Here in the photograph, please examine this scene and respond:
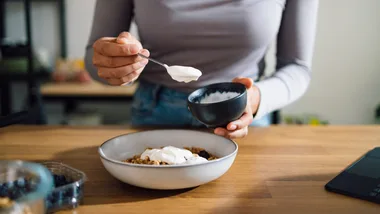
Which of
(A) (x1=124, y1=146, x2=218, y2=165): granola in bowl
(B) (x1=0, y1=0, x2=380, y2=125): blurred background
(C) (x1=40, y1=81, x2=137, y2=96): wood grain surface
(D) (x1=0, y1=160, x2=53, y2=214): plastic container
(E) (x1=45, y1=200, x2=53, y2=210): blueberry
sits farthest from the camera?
(B) (x1=0, y1=0, x2=380, y2=125): blurred background

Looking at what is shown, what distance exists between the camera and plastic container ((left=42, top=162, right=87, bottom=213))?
2.10 ft

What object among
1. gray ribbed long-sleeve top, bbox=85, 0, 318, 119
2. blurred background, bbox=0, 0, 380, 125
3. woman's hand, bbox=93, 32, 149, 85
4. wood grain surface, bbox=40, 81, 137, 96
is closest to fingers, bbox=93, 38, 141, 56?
woman's hand, bbox=93, 32, 149, 85

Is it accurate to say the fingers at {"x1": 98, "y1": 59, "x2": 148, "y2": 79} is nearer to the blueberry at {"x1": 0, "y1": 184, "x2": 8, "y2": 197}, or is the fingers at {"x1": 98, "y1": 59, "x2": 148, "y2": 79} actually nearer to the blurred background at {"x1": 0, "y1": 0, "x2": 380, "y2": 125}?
the blueberry at {"x1": 0, "y1": 184, "x2": 8, "y2": 197}

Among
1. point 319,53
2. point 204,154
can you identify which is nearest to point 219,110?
point 204,154

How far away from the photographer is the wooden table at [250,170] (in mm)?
693

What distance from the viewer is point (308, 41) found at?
1.24m

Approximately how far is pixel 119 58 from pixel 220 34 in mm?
353

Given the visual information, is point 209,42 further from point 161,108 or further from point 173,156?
point 173,156

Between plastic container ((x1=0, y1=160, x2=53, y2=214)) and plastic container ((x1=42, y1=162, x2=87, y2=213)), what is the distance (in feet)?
0.15

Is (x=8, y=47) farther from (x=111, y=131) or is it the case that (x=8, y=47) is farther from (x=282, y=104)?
(x=282, y=104)

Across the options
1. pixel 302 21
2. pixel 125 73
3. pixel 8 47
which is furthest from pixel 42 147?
pixel 8 47

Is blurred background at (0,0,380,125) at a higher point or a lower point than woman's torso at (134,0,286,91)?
lower

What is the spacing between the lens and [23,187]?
0.57 meters

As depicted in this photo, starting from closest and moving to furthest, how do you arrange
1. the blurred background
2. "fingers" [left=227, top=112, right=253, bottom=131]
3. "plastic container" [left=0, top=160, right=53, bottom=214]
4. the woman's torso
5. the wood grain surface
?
"plastic container" [left=0, top=160, right=53, bottom=214]
"fingers" [left=227, top=112, right=253, bottom=131]
the woman's torso
the wood grain surface
the blurred background
